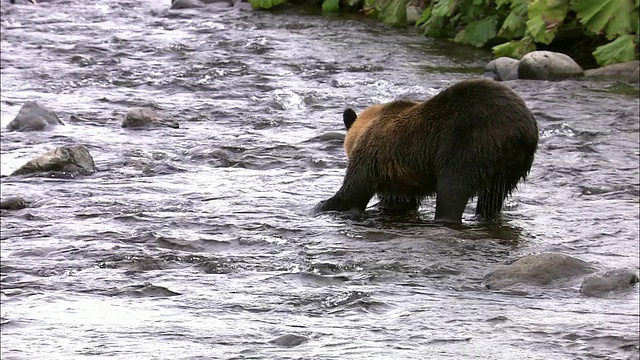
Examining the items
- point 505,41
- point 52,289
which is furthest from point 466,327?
point 505,41

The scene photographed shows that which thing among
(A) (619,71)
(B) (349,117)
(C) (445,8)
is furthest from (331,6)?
(B) (349,117)

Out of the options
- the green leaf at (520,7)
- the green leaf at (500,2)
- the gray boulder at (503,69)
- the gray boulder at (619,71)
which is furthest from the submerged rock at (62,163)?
the green leaf at (500,2)

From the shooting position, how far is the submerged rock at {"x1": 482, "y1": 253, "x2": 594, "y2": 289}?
232 inches

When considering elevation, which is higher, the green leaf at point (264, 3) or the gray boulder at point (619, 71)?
the green leaf at point (264, 3)

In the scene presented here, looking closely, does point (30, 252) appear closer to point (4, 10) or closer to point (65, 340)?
point (65, 340)

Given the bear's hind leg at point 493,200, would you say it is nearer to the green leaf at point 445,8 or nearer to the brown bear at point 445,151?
the brown bear at point 445,151

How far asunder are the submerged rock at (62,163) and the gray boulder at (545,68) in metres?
5.39

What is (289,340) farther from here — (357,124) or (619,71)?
(619,71)

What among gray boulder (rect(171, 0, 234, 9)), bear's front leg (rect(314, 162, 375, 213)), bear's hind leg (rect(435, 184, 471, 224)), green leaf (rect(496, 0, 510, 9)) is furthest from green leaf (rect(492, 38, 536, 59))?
gray boulder (rect(171, 0, 234, 9))

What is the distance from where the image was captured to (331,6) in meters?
18.5

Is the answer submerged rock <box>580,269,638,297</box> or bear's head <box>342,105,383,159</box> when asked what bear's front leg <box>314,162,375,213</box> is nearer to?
bear's head <box>342,105,383,159</box>

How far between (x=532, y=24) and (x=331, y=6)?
19.7 feet

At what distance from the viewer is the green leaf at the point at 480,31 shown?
14648 millimetres

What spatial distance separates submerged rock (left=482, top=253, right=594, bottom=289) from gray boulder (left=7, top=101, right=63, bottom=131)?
572cm
